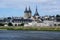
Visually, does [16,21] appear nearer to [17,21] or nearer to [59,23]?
[17,21]

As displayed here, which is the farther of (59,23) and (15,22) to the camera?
(15,22)

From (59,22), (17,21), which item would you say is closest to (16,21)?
(17,21)

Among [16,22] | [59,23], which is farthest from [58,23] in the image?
[16,22]

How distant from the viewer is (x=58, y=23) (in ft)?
577

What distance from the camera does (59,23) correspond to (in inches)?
6939

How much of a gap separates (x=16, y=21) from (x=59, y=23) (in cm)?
3300

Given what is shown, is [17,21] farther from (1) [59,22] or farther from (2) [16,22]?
(1) [59,22]

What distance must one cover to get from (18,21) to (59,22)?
3069 cm

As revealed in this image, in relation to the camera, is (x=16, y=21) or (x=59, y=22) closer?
(x=59, y=22)

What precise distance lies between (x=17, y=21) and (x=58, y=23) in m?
32.5

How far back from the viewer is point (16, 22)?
193625mm

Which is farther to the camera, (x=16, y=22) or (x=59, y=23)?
(x=16, y=22)

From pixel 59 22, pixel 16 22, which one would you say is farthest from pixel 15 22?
pixel 59 22

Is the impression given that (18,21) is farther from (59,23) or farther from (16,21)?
(59,23)
